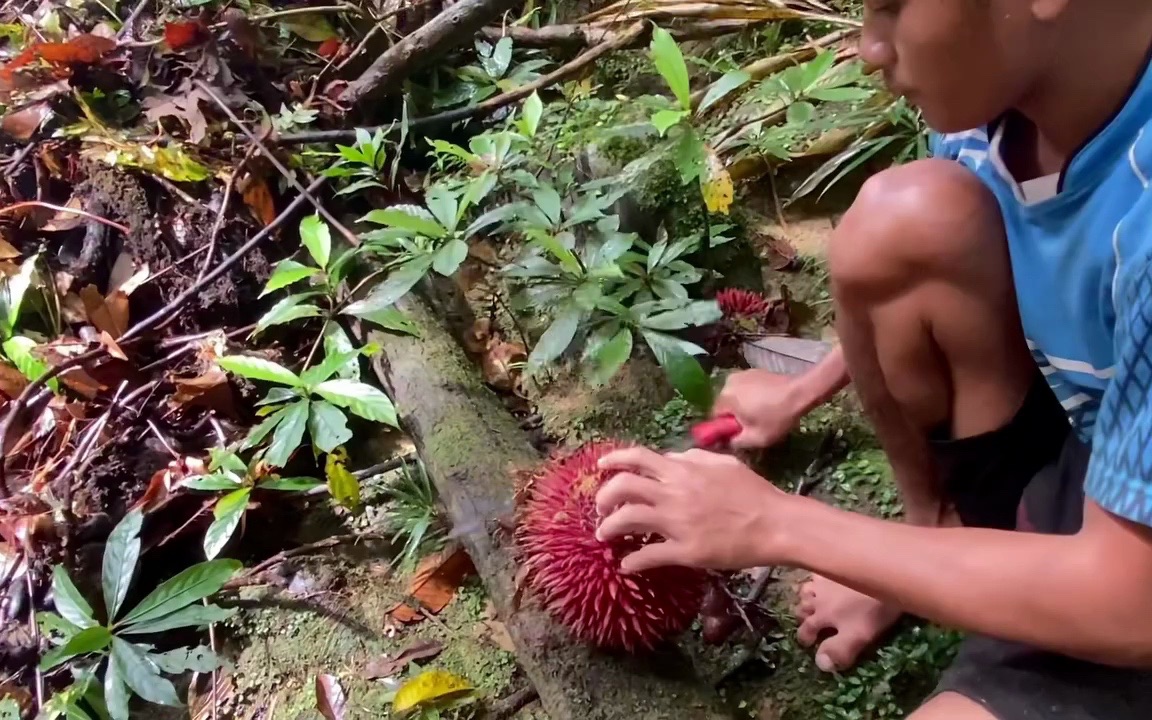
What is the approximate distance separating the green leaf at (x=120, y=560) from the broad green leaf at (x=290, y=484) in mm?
186

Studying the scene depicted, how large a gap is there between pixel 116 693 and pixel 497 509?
56 cm

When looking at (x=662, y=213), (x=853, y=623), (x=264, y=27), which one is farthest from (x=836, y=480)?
(x=264, y=27)

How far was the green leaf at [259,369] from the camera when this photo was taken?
1380 millimetres

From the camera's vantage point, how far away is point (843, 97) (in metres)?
1.50

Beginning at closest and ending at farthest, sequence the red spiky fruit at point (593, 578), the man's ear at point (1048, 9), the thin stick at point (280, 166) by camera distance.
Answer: the man's ear at point (1048, 9) → the red spiky fruit at point (593, 578) → the thin stick at point (280, 166)

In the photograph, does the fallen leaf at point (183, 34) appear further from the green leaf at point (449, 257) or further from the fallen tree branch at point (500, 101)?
the green leaf at point (449, 257)

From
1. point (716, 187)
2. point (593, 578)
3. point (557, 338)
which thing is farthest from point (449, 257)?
point (593, 578)

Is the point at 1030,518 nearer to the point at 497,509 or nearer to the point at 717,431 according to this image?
the point at 717,431

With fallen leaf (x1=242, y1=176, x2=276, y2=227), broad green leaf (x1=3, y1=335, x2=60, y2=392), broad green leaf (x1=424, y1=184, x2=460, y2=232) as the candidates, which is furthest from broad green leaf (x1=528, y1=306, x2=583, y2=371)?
broad green leaf (x1=3, y1=335, x2=60, y2=392)

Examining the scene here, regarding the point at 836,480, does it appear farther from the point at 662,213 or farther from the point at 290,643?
the point at 290,643

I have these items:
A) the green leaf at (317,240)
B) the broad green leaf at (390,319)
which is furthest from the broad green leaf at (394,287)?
the green leaf at (317,240)

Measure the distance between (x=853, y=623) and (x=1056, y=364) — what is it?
1.47 feet

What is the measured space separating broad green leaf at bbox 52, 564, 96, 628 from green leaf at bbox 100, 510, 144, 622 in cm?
3

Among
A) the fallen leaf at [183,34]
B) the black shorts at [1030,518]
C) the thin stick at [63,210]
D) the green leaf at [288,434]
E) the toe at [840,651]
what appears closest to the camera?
the black shorts at [1030,518]
